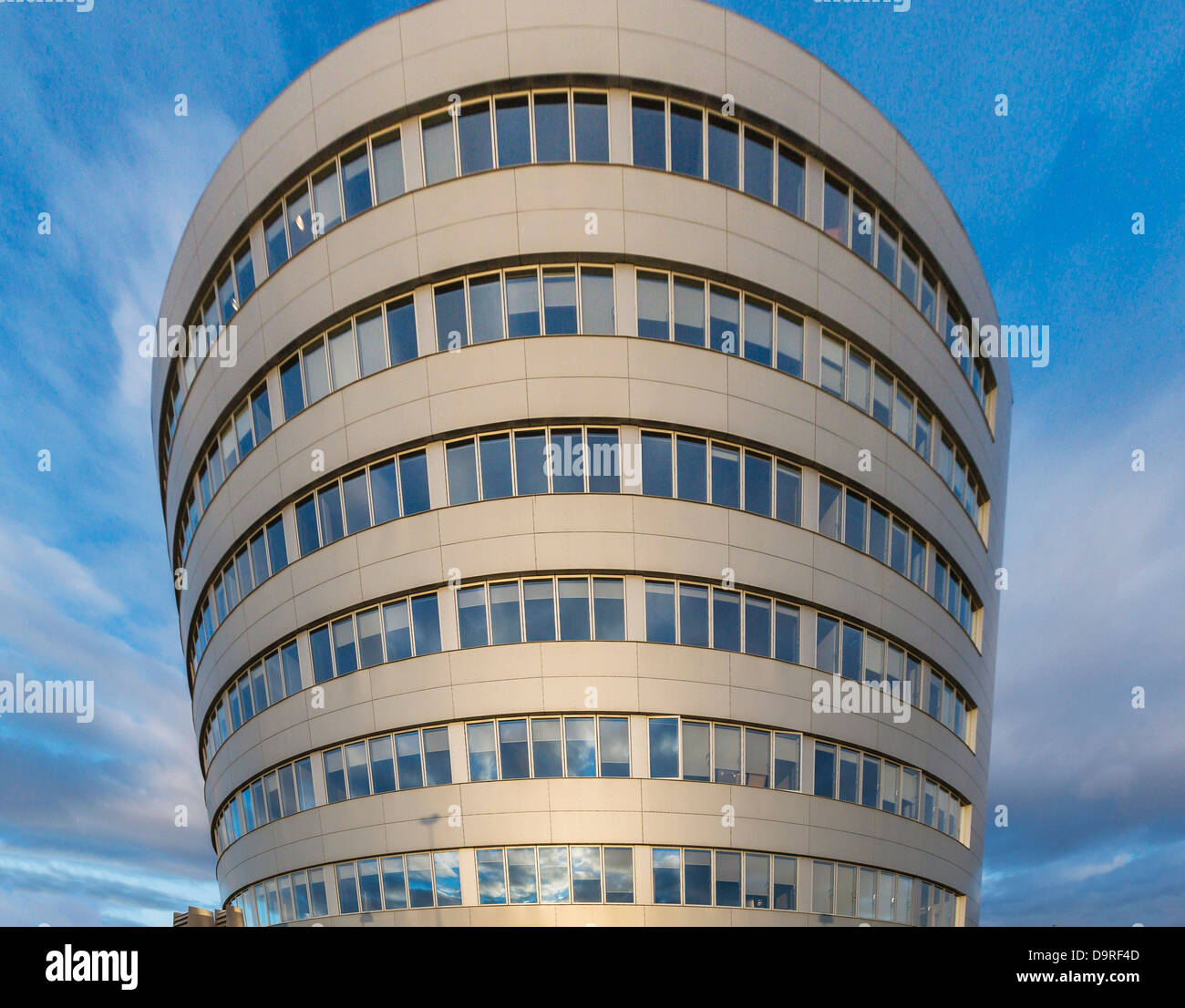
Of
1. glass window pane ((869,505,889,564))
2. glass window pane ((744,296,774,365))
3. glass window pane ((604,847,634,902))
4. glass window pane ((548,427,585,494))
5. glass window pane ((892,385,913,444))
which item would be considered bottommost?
glass window pane ((604,847,634,902))

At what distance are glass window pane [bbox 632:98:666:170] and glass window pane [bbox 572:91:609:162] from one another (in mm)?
763

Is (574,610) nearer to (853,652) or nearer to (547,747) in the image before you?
(547,747)

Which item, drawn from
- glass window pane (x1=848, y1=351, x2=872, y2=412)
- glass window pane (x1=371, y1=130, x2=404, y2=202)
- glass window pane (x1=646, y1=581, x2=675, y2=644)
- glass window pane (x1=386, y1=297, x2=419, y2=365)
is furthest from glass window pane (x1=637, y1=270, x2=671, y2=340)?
glass window pane (x1=371, y1=130, x2=404, y2=202)

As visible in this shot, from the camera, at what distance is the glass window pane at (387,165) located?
21953 mm

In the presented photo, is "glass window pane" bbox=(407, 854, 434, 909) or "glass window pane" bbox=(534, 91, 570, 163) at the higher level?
"glass window pane" bbox=(534, 91, 570, 163)

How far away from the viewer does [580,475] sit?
2053 centimetres

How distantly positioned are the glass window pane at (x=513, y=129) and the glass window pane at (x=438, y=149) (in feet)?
4.31

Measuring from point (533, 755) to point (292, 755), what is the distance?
849cm

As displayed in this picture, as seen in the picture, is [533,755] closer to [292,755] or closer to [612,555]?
[612,555]

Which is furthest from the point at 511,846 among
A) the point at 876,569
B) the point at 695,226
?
the point at 695,226

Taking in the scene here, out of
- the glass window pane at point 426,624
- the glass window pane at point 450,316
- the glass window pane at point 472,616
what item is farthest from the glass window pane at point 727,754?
the glass window pane at point 450,316

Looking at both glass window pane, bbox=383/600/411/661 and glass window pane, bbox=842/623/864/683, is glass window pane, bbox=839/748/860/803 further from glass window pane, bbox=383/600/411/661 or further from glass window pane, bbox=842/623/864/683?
glass window pane, bbox=383/600/411/661

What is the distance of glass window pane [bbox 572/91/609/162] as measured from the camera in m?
21.0

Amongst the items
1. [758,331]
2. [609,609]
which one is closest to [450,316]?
[758,331]
